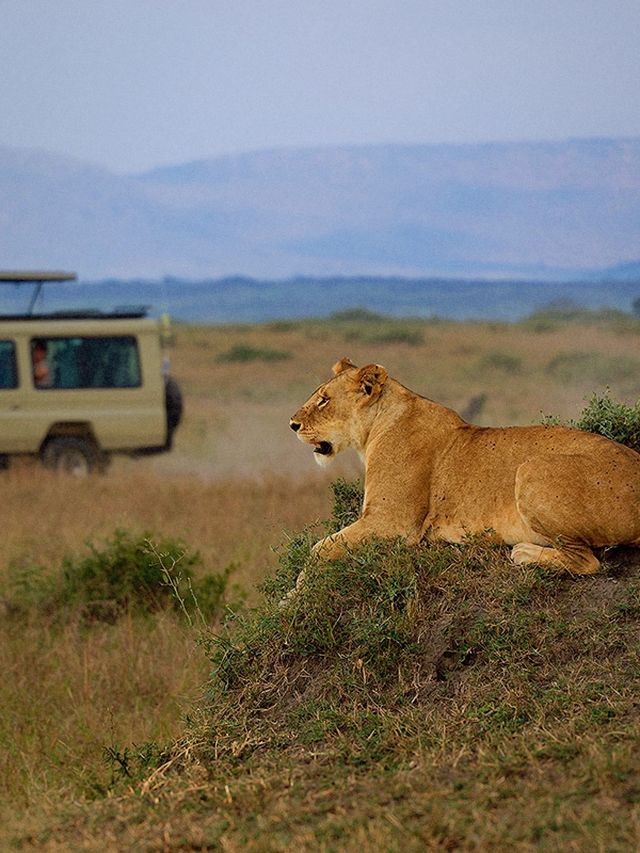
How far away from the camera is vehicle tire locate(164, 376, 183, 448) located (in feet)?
70.6

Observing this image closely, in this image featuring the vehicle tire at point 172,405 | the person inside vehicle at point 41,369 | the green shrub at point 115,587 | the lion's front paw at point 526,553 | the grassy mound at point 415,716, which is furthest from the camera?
the vehicle tire at point 172,405

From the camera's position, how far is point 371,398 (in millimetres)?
7961

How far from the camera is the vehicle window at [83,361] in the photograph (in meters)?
20.8

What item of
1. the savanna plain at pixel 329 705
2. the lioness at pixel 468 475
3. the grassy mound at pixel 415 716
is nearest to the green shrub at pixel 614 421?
the savanna plain at pixel 329 705

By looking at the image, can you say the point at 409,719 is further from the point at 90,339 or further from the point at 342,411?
the point at 90,339

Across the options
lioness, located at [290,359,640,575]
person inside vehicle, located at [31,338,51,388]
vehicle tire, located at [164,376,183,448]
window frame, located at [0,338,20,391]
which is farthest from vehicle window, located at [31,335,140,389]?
lioness, located at [290,359,640,575]

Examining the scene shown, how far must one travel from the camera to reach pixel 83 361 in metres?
20.9

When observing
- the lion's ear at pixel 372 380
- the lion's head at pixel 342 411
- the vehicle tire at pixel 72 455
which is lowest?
the vehicle tire at pixel 72 455

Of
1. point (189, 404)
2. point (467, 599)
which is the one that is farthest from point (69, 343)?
point (189, 404)

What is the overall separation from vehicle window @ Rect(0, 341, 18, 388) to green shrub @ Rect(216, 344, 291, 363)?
38433mm

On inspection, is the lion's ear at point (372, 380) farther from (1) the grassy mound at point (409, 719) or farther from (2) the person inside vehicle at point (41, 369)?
(2) the person inside vehicle at point (41, 369)

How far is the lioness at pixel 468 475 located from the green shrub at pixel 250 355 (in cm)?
5129

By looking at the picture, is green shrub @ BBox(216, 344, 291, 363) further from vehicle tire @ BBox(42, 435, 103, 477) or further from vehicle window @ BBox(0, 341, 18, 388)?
vehicle window @ BBox(0, 341, 18, 388)

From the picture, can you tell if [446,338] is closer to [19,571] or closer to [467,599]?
[19,571]
